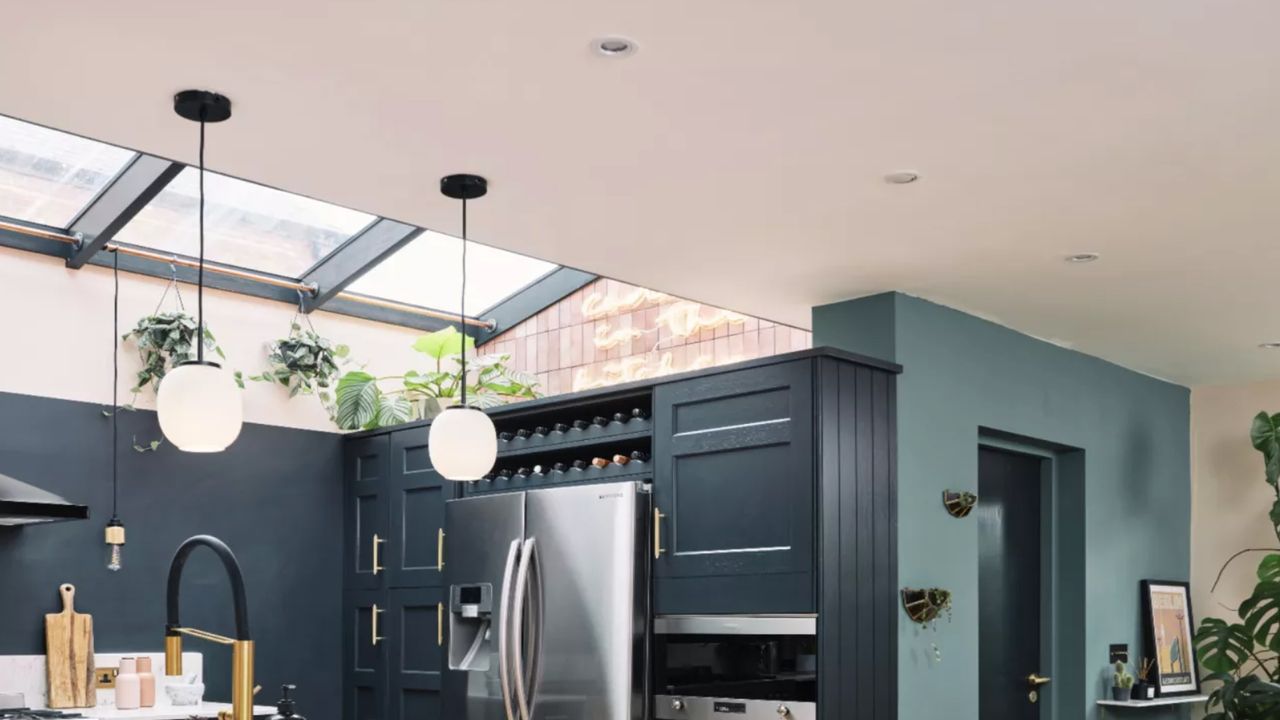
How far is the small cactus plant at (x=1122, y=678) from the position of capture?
5.68 meters

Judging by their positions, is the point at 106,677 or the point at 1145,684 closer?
the point at 106,677

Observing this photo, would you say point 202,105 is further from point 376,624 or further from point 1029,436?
point 1029,436

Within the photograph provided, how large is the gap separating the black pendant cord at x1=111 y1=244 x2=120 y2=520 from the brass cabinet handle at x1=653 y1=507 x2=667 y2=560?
89.7 inches

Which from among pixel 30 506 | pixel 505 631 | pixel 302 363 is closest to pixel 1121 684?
pixel 505 631

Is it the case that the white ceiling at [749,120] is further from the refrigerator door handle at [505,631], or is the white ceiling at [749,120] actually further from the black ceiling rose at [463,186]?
the refrigerator door handle at [505,631]

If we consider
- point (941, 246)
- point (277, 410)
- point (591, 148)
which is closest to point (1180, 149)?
point (941, 246)

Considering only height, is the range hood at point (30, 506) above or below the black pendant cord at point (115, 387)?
below

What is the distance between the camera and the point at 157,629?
5391 millimetres

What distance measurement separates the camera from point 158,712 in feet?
15.4

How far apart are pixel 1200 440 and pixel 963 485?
2320mm

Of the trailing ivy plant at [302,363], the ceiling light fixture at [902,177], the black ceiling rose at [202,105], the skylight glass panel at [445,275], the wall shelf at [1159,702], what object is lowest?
the wall shelf at [1159,702]

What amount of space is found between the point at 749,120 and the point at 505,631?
2.32 meters

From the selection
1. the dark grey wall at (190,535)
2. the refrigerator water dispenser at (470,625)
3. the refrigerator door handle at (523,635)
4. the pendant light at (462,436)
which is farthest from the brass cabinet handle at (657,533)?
the dark grey wall at (190,535)

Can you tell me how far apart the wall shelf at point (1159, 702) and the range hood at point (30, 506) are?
4.24m
